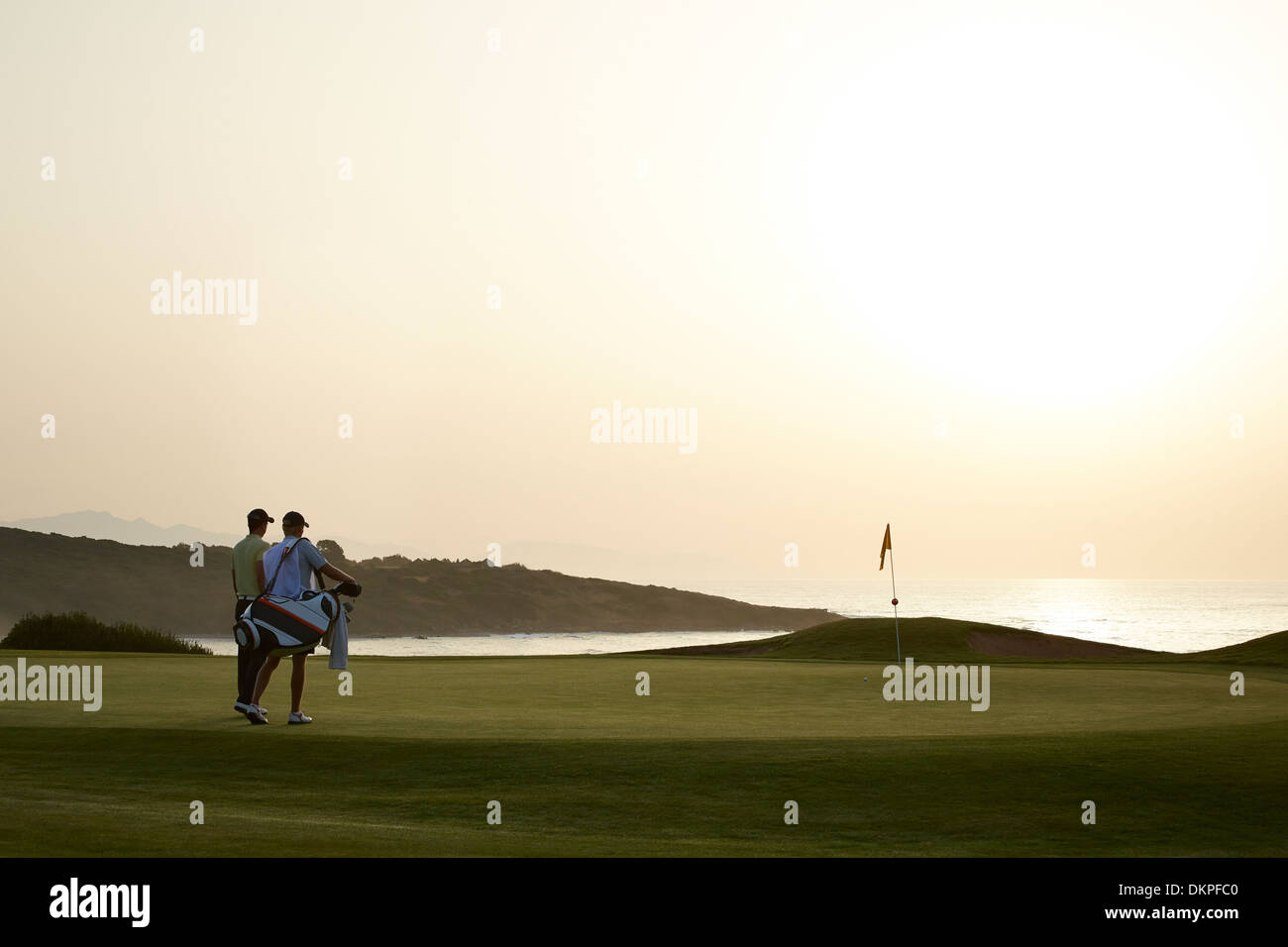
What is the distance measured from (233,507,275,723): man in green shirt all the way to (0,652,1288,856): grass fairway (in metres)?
0.62

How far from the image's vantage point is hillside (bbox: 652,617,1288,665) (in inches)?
1272

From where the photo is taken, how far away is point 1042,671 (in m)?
22.9

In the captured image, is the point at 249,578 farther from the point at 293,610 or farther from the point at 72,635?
the point at 72,635

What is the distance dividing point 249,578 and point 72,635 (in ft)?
78.9

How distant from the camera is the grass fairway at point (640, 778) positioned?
355 inches

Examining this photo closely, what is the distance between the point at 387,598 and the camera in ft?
472

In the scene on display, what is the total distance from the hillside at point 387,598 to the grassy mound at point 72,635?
98.3 m

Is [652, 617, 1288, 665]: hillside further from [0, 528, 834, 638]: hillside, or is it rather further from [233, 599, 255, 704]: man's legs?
[0, 528, 834, 638]: hillside

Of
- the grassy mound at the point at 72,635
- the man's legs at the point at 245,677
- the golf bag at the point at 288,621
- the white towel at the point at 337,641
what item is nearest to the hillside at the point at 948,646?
the grassy mound at the point at 72,635

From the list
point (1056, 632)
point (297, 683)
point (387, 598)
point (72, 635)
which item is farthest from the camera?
point (387, 598)

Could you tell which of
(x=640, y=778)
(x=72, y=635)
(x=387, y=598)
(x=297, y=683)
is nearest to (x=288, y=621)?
(x=297, y=683)
